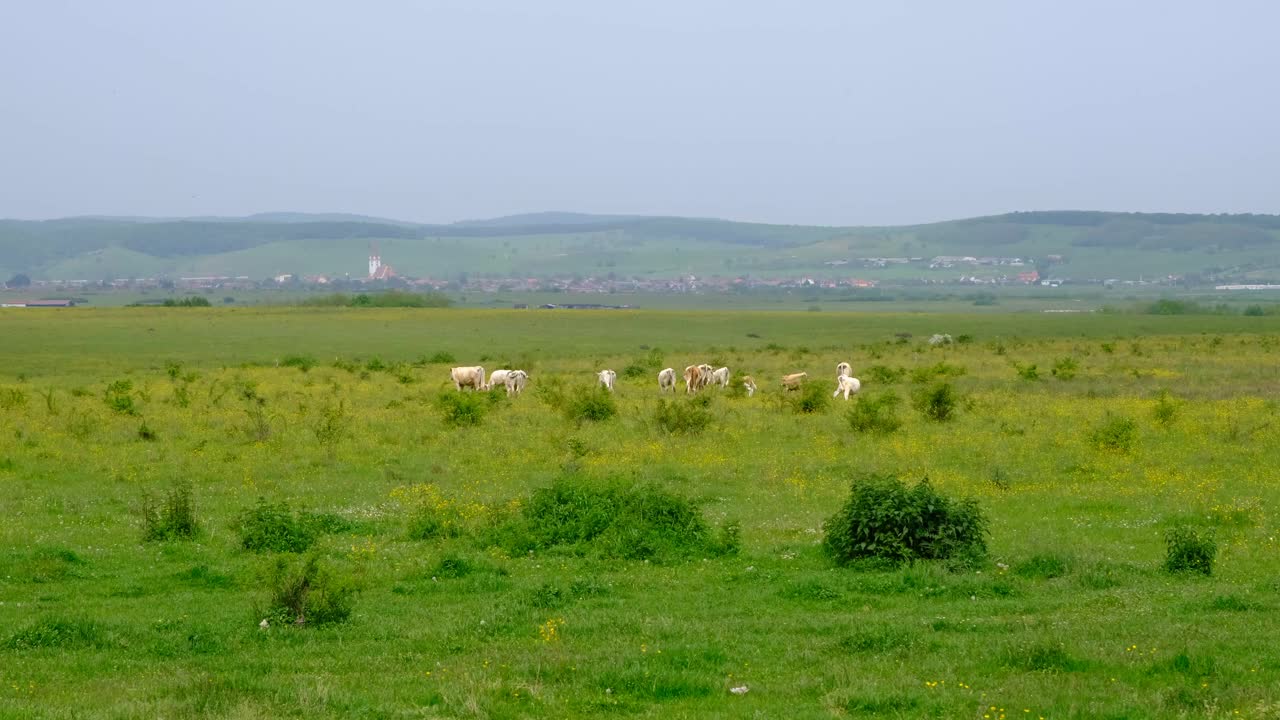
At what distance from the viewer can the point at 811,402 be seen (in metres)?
30.2

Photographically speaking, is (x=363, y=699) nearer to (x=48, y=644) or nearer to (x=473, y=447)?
(x=48, y=644)

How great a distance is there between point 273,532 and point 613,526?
3987mm

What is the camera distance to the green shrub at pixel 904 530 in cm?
1323

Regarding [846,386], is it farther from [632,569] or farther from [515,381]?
[632,569]

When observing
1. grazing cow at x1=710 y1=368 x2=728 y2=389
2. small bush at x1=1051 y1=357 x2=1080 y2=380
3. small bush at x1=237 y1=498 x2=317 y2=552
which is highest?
small bush at x1=237 y1=498 x2=317 y2=552

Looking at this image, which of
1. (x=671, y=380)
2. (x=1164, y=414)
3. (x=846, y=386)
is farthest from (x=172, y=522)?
(x=671, y=380)

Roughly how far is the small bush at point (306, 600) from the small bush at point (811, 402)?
20069mm

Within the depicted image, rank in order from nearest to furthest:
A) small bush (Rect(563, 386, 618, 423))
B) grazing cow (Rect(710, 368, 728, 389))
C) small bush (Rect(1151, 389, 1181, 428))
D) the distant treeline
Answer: small bush (Rect(1151, 389, 1181, 428)), small bush (Rect(563, 386, 618, 423)), grazing cow (Rect(710, 368, 728, 389)), the distant treeline

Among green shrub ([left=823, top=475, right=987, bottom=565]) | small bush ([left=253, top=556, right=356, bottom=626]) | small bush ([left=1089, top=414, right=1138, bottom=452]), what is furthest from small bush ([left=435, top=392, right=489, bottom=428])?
small bush ([left=253, top=556, right=356, bottom=626])

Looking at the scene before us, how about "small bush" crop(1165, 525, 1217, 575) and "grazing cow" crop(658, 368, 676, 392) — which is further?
"grazing cow" crop(658, 368, 676, 392)

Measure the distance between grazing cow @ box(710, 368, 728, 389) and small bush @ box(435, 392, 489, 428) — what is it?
36.5ft

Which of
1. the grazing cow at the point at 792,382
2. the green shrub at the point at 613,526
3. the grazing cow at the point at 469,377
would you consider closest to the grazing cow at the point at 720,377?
the grazing cow at the point at 792,382

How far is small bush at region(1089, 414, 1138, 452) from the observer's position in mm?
22344

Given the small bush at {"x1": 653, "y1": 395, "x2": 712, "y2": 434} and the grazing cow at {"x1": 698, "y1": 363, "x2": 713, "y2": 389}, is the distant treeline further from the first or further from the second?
the small bush at {"x1": 653, "y1": 395, "x2": 712, "y2": 434}
